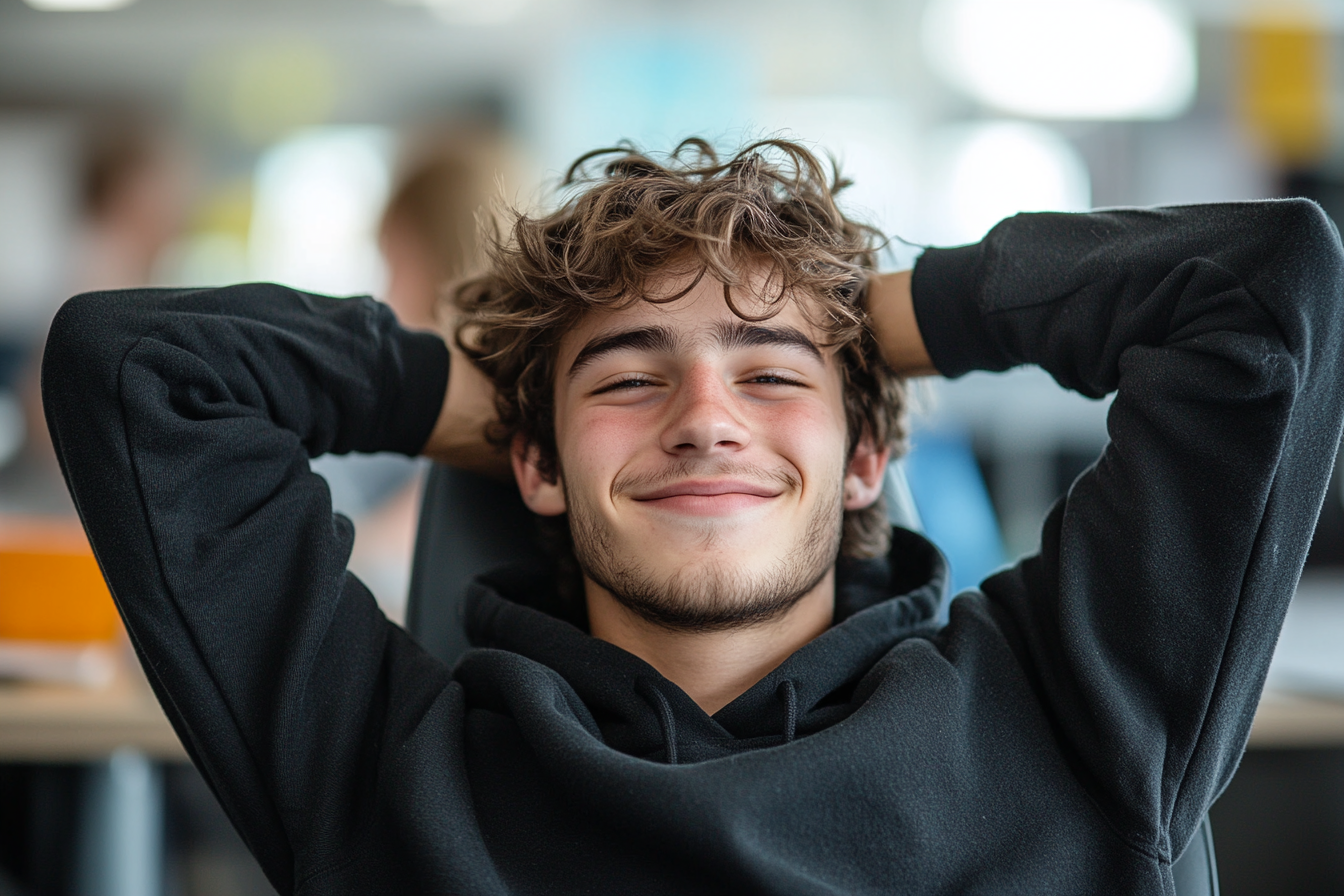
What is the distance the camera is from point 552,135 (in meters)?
4.49

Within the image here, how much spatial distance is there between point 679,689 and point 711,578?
0.31 feet

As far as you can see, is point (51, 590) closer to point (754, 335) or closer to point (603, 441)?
point (603, 441)

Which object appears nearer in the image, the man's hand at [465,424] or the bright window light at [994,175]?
the man's hand at [465,424]

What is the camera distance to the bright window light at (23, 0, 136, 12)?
445 centimetres

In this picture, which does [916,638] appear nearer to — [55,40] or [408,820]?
[408,820]

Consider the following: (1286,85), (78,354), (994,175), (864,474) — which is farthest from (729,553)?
(1286,85)

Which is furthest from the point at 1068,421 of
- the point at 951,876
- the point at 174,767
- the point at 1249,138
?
the point at 951,876

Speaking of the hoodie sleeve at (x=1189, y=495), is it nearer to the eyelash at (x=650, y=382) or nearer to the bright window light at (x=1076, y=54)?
the eyelash at (x=650, y=382)

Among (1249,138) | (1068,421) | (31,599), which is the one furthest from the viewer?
(1249,138)

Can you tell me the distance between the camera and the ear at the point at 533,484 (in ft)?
3.81

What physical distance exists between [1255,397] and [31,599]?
138 cm

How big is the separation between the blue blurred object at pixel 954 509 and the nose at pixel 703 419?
0.86 m

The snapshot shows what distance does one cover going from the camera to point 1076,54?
4.24 metres

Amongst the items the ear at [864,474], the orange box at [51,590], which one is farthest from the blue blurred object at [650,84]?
the ear at [864,474]
